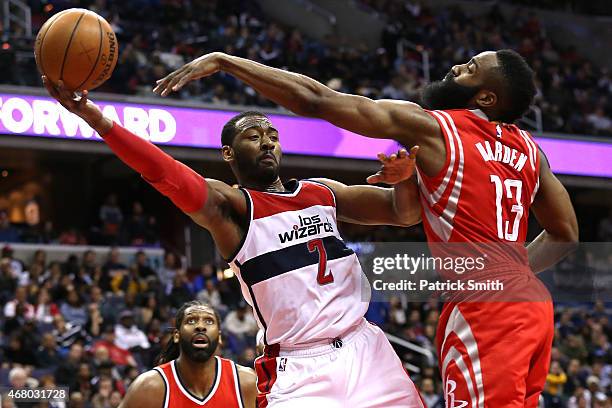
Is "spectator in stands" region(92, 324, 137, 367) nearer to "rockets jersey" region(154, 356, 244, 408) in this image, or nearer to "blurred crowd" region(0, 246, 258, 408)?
"blurred crowd" region(0, 246, 258, 408)

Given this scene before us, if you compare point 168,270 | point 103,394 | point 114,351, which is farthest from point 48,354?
point 168,270

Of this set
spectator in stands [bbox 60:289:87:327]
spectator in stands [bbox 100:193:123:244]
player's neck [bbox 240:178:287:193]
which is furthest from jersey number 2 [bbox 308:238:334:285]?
spectator in stands [bbox 100:193:123:244]

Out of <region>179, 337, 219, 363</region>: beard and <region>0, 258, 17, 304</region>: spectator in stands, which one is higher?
<region>0, 258, 17, 304</region>: spectator in stands

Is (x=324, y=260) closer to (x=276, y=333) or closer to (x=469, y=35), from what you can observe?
(x=276, y=333)

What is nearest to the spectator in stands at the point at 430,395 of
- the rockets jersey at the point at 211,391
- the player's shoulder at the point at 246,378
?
the player's shoulder at the point at 246,378

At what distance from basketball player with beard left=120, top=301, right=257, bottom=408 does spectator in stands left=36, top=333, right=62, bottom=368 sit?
5632 mm

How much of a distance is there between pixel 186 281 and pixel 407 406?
1054 cm

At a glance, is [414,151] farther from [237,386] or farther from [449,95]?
[237,386]

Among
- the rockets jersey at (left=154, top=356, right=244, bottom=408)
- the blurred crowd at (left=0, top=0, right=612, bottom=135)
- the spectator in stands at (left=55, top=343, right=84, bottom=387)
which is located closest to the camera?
the rockets jersey at (left=154, top=356, right=244, bottom=408)

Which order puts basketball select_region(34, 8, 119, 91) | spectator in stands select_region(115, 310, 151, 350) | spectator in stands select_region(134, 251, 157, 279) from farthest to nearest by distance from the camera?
spectator in stands select_region(134, 251, 157, 279) < spectator in stands select_region(115, 310, 151, 350) < basketball select_region(34, 8, 119, 91)

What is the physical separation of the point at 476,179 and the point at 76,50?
169cm

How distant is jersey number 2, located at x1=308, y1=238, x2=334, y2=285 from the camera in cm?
427

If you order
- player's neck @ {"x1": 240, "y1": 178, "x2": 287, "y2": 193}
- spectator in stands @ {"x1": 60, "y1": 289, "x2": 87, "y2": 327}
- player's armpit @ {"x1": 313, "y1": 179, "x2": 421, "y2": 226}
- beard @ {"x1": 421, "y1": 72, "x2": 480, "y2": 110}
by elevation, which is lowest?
spectator in stands @ {"x1": 60, "y1": 289, "x2": 87, "y2": 327}

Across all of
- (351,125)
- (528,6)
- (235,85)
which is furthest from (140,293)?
(528,6)
